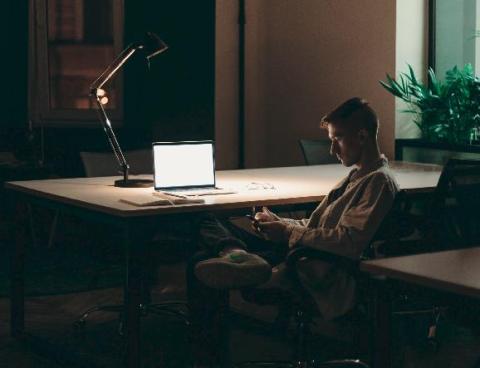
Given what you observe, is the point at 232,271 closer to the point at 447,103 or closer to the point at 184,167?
the point at 184,167

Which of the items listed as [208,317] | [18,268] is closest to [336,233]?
[208,317]

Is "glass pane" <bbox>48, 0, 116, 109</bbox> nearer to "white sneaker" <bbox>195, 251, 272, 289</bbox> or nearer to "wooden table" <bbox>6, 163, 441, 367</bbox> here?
"wooden table" <bbox>6, 163, 441, 367</bbox>

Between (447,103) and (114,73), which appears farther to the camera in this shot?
(447,103)

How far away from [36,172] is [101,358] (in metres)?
3.21

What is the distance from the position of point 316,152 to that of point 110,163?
1.51 m

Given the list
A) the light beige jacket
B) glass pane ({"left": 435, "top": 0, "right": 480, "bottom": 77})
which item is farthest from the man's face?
glass pane ({"left": 435, "top": 0, "right": 480, "bottom": 77})

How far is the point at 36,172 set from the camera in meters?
7.50

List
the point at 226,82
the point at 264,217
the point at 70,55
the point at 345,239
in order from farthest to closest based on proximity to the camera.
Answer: the point at 70,55, the point at 226,82, the point at 264,217, the point at 345,239

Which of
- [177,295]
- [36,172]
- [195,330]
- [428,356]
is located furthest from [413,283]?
[36,172]

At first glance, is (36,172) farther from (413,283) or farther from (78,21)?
(413,283)

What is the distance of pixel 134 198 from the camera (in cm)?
435

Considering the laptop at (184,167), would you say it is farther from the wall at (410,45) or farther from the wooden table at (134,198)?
the wall at (410,45)

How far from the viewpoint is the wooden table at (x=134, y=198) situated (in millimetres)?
3988

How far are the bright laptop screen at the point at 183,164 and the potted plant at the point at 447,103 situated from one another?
225 centimetres
